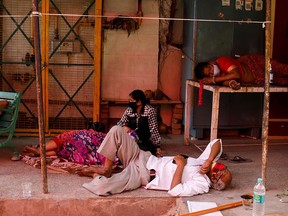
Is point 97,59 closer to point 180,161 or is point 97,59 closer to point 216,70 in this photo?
point 216,70

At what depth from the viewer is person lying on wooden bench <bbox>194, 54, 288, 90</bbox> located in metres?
5.69

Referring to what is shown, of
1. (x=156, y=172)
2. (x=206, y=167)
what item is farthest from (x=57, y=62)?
(x=206, y=167)

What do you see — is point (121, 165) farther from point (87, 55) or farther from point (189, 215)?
point (87, 55)

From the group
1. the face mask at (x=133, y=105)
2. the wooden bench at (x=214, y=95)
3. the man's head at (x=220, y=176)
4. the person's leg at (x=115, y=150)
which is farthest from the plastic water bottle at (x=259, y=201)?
the face mask at (x=133, y=105)

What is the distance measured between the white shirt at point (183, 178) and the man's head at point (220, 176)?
0.07m

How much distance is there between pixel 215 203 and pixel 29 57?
386 cm

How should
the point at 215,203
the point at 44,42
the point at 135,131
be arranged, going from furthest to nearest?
the point at 44,42, the point at 135,131, the point at 215,203

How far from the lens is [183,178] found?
455cm

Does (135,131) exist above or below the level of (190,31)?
below

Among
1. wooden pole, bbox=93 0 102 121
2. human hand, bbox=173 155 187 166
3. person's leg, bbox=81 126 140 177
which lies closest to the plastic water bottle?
human hand, bbox=173 155 187 166

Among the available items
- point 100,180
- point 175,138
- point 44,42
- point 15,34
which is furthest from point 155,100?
point 100,180

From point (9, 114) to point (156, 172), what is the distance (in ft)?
6.68

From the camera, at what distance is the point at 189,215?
12.7 feet

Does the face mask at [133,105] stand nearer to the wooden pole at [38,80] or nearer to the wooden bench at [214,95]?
the wooden bench at [214,95]
